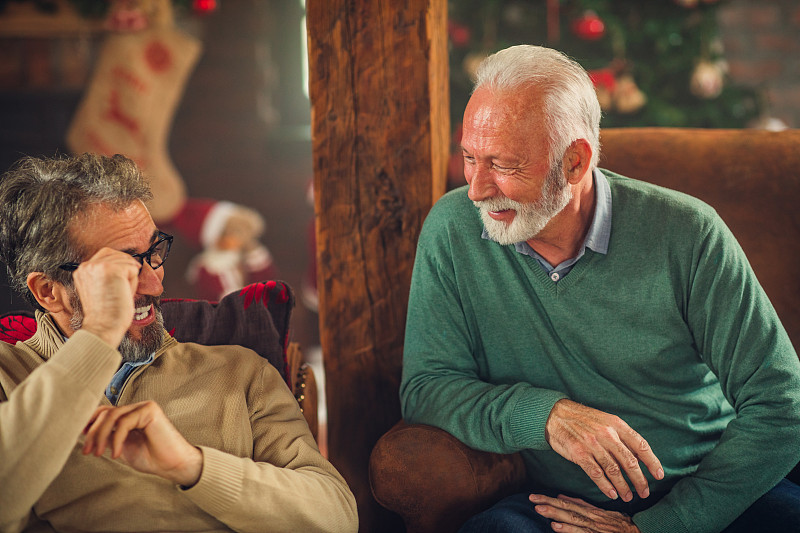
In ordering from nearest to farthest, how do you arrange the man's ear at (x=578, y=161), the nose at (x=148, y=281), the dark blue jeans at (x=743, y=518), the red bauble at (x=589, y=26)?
the nose at (x=148, y=281)
the dark blue jeans at (x=743, y=518)
the man's ear at (x=578, y=161)
the red bauble at (x=589, y=26)

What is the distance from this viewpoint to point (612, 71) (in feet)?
11.0

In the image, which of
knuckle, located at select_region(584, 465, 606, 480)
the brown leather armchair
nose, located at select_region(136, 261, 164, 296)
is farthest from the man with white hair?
nose, located at select_region(136, 261, 164, 296)

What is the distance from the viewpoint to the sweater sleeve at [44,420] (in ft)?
3.28

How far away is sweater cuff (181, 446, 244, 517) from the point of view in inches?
44.4

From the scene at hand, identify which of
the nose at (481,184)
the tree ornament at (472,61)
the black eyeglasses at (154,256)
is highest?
the tree ornament at (472,61)

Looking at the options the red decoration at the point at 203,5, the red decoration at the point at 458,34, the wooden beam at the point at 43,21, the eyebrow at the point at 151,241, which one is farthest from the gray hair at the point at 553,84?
the wooden beam at the point at 43,21

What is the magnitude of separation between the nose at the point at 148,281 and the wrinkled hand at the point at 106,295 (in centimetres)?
12

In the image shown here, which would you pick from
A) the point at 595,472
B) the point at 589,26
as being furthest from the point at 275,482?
the point at 589,26

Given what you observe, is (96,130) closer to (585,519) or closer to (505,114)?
(505,114)

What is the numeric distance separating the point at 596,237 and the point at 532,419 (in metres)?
0.39

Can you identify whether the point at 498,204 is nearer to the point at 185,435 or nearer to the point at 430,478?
the point at 430,478

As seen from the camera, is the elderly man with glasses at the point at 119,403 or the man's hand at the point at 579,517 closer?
the elderly man with glasses at the point at 119,403

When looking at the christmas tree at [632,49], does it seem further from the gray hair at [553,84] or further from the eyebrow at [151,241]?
the eyebrow at [151,241]

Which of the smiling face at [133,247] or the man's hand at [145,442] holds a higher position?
the smiling face at [133,247]
